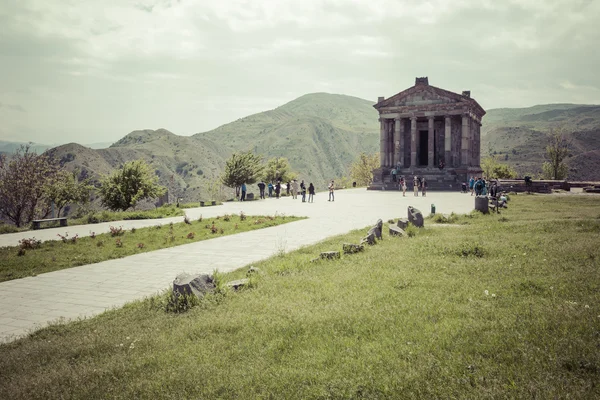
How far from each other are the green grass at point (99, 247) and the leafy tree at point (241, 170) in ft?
66.4

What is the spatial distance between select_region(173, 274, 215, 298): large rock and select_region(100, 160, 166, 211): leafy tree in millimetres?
21660

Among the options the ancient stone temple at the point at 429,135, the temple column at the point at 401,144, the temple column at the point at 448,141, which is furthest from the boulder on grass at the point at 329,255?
the temple column at the point at 448,141

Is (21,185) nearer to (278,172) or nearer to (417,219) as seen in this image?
(278,172)

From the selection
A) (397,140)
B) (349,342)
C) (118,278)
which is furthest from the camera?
(397,140)

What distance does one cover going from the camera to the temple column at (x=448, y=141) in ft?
163

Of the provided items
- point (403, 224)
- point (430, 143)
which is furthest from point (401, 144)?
point (403, 224)

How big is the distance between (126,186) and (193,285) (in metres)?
22.8

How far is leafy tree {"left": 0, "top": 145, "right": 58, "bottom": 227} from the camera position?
111 ft

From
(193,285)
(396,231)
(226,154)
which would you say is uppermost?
(226,154)

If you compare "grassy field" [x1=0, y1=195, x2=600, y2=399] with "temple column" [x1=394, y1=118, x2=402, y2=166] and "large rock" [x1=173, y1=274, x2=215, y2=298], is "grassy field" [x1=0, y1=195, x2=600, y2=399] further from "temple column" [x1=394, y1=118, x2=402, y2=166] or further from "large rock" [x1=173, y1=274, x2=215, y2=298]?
"temple column" [x1=394, y1=118, x2=402, y2=166]

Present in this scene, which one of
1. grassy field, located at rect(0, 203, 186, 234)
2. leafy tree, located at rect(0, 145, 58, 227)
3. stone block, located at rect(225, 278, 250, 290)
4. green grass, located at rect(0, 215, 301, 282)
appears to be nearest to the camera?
stone block, located at rect(225, 278, 250, 290)

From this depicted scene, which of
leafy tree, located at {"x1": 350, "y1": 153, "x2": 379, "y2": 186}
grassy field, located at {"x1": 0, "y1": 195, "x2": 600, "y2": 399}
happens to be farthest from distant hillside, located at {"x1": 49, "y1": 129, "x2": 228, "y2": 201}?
grassy field, located at {"x1": 0, "y1": 195, "x2": 600, "y2": 399}

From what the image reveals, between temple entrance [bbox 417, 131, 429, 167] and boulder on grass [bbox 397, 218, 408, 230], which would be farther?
temple entrance [bbox 417, 131, 429, 167]

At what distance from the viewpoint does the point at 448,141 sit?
1962 inches
